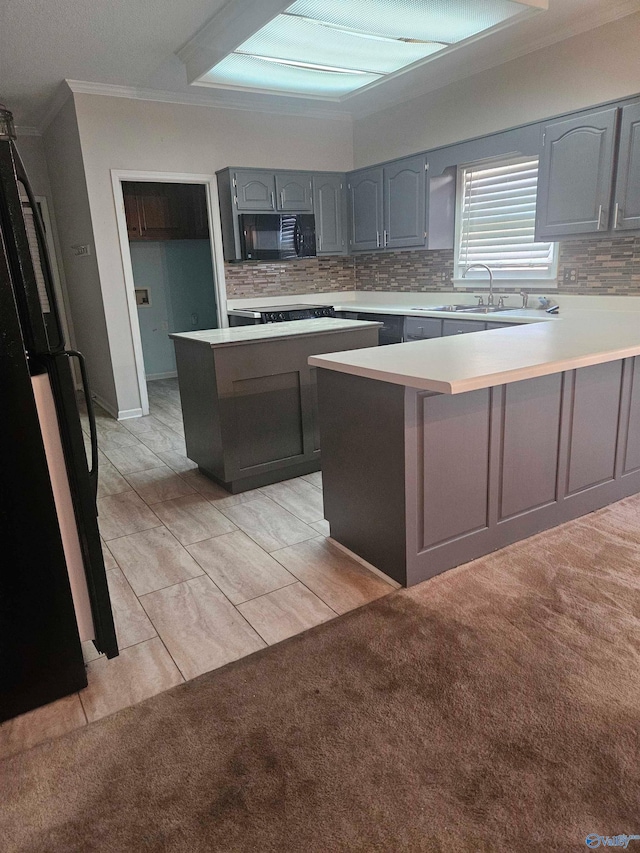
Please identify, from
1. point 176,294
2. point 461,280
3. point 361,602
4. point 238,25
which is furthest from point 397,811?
point 176,294

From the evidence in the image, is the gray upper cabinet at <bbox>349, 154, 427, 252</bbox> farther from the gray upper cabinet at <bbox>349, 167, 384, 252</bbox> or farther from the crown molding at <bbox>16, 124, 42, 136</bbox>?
the crown molding at <bbox>16, 124, 42, 136</bbox>

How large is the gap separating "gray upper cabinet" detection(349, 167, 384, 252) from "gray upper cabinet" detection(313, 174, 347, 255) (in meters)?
0.09

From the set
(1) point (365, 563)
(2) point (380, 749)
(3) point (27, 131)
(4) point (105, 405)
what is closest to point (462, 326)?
(1) point (365, 563)

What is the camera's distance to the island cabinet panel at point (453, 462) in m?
2.16

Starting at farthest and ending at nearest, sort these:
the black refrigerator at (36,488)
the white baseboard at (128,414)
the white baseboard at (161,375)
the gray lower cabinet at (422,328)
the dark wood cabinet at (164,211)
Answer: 1. the white baseboard at (161,375)
2. the dark wood cabinet at (164,211)
3. the white baseboard at (128,414)
4. the gray lower cabinet at (422,328)
5. the black refrigerator at (36,488)

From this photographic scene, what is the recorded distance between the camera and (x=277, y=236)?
5.46 metres

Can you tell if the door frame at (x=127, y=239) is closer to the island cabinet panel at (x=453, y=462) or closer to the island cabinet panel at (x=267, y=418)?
the island cabinet panel at (x=267, y=418)

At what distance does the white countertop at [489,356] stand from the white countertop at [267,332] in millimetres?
803

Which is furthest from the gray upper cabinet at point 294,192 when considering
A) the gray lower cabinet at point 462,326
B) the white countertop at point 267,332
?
the white countertop at point 267,332

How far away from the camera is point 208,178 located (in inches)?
209

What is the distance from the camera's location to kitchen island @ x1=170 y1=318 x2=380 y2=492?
317 centimetres

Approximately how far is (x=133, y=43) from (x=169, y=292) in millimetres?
3205

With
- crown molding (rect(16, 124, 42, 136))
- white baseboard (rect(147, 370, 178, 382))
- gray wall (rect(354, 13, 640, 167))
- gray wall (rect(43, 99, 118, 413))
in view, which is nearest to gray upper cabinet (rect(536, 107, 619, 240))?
gray wall (rect(354, 13, 640, 167))

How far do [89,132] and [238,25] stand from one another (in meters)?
1.88
